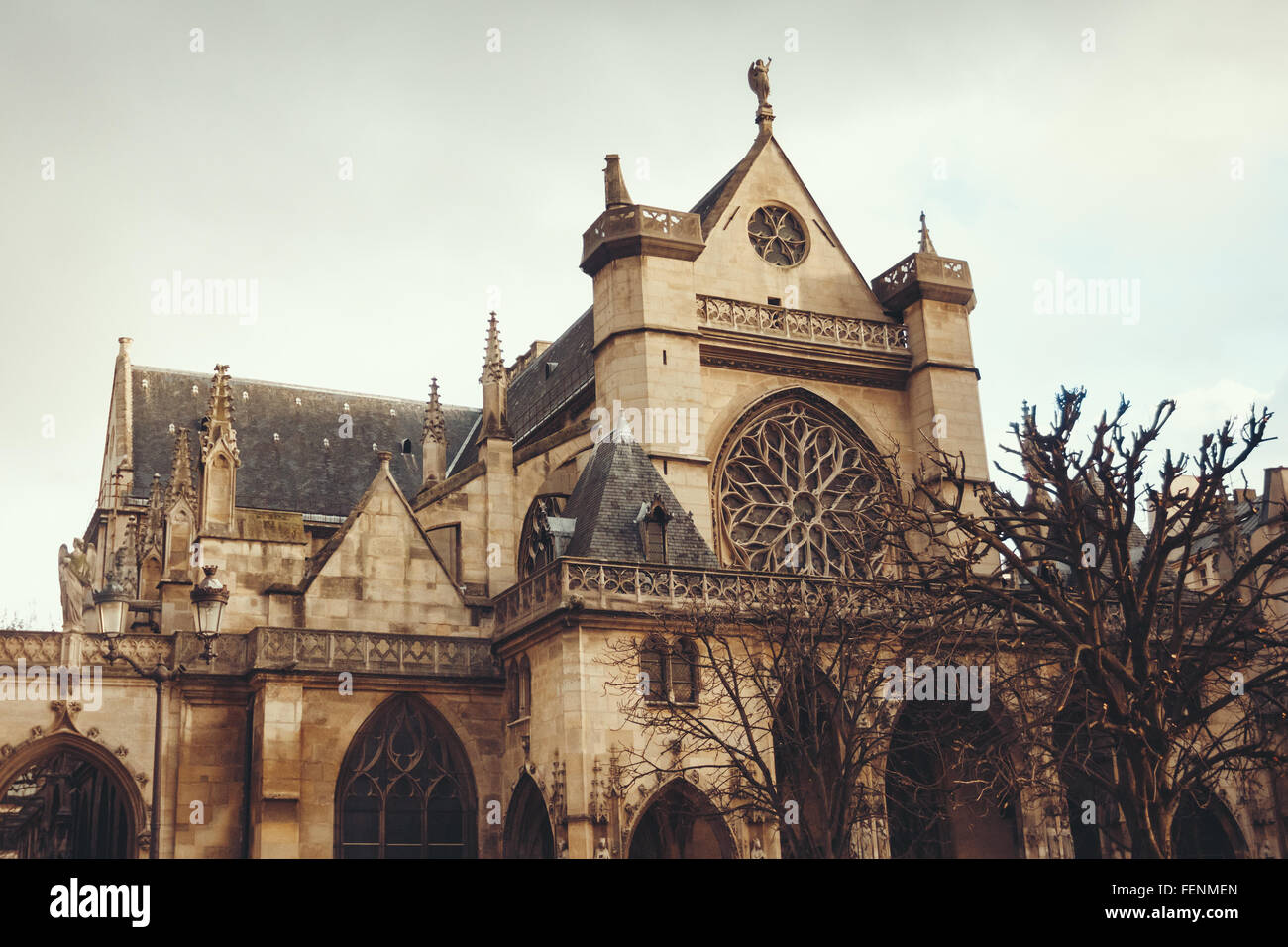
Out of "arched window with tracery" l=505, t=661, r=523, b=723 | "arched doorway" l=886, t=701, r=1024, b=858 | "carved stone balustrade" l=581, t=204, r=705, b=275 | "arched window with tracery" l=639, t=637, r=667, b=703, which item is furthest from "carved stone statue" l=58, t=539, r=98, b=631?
"arched doorway" l=886, t=701, r=1024, b=858

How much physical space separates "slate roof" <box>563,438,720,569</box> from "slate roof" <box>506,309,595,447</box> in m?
5.65

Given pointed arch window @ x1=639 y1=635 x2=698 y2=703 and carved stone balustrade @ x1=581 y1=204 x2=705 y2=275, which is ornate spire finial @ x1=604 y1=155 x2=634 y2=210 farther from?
pointed arch window @ x1=639 y1=635 x2=698 y2=703

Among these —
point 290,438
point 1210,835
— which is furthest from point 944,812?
point 290,438

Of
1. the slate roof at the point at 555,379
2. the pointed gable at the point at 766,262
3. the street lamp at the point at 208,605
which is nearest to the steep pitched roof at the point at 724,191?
the pointed gable at the point at 766,262

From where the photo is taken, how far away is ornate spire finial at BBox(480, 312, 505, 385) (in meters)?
29.6

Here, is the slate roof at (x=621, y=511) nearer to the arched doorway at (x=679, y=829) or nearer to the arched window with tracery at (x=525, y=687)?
the arched window with tracery at (x=525, y=687)

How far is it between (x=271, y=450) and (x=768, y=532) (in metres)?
17.2

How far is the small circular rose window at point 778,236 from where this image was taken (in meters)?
32.0

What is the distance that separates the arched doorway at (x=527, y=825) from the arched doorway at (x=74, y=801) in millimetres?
6123

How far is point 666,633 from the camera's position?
904 inches

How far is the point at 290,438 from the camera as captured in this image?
135 feet

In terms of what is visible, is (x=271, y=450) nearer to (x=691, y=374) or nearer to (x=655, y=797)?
(x=691, y=374)

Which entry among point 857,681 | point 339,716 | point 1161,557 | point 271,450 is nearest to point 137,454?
point 271,450
